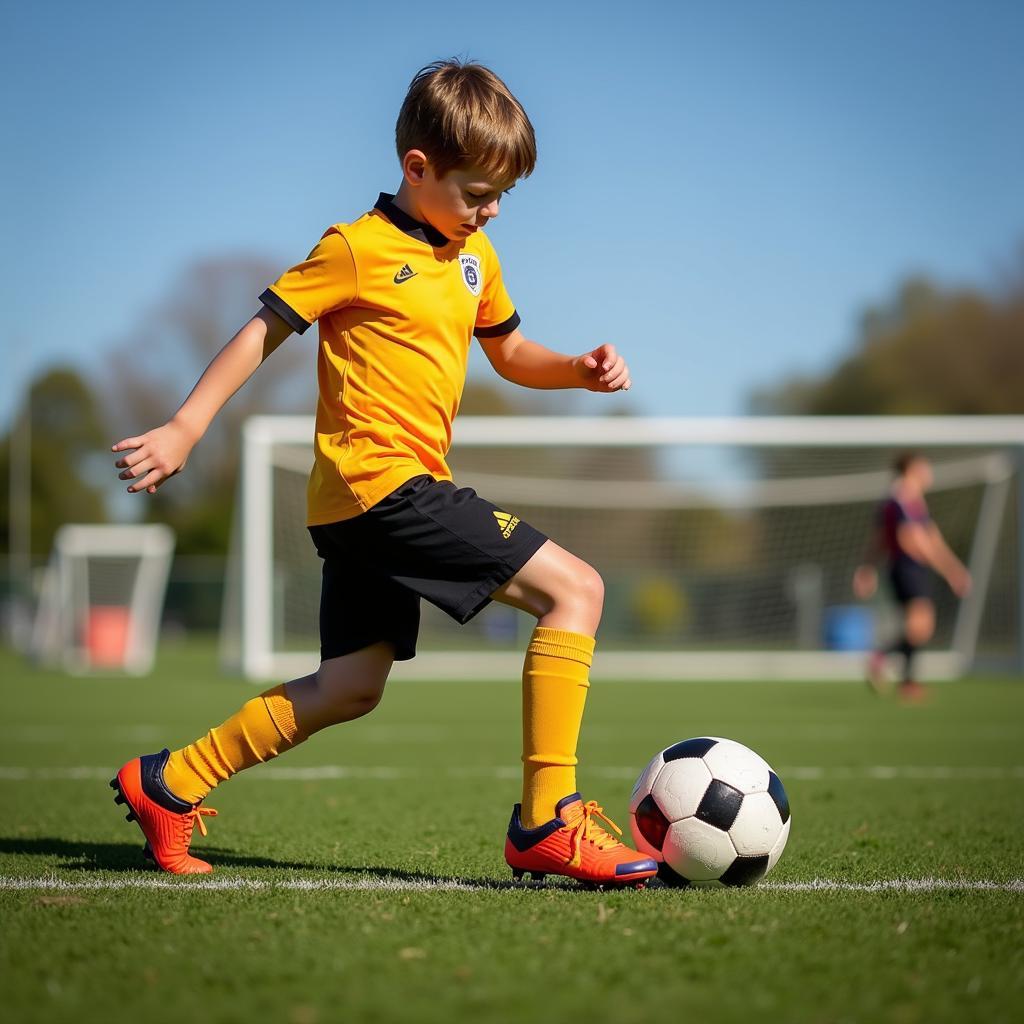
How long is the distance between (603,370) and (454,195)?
2.06 ft

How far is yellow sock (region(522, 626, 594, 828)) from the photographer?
3.11m

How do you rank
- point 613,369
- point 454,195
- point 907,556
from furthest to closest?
point 907,556 < point 613,369 < point 454,195

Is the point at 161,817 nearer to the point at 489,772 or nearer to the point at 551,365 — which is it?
the point at 551,365

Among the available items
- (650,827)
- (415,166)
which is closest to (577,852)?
(650,827)

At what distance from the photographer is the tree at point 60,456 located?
5147 centimetres

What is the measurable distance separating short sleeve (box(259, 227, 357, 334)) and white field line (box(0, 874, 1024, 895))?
1352 millimetres

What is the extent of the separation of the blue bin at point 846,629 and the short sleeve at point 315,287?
74.4 feet

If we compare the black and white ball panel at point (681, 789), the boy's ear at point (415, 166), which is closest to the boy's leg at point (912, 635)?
the black and white ball panel at point (681, 789)

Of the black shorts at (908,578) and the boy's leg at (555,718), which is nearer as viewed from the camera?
the boy's leg at (555,718)

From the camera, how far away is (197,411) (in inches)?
121

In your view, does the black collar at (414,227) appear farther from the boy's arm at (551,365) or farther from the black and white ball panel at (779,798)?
the black and white ball panel at (779,798)

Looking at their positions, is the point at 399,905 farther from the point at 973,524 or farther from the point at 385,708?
the point at 973,524

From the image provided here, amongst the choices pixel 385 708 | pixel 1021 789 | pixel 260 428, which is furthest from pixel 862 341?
pixel 1021 789

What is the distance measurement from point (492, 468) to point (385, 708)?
666 inches
